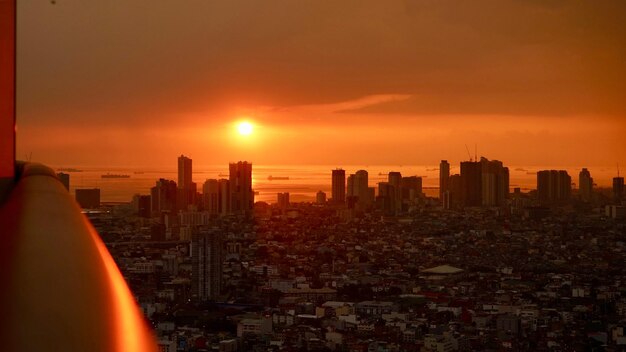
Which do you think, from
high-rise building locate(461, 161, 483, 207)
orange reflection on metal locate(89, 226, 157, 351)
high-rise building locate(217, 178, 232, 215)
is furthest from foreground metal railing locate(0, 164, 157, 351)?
high-rise building locate(461, 161, 483, 207)

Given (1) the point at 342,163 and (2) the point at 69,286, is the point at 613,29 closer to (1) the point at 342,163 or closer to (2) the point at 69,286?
(1) the point at 342,163

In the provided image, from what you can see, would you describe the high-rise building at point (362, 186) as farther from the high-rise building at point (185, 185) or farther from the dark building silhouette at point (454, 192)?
the high-rise building at point (185, 185)

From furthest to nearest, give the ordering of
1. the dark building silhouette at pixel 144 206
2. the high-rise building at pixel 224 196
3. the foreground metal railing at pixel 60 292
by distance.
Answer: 1. the high-rise building at pixel 224 196
2. the dark building silhouette at pixel 144 206
3. the foreground metal railing at pixel 60 292

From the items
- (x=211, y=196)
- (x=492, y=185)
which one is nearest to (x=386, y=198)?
(x=492, y=185)

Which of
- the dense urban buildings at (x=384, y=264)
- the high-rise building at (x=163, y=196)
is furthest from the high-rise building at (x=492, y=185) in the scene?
the high-rise building at (x=163, y=196)

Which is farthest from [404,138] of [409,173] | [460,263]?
[460,263]
